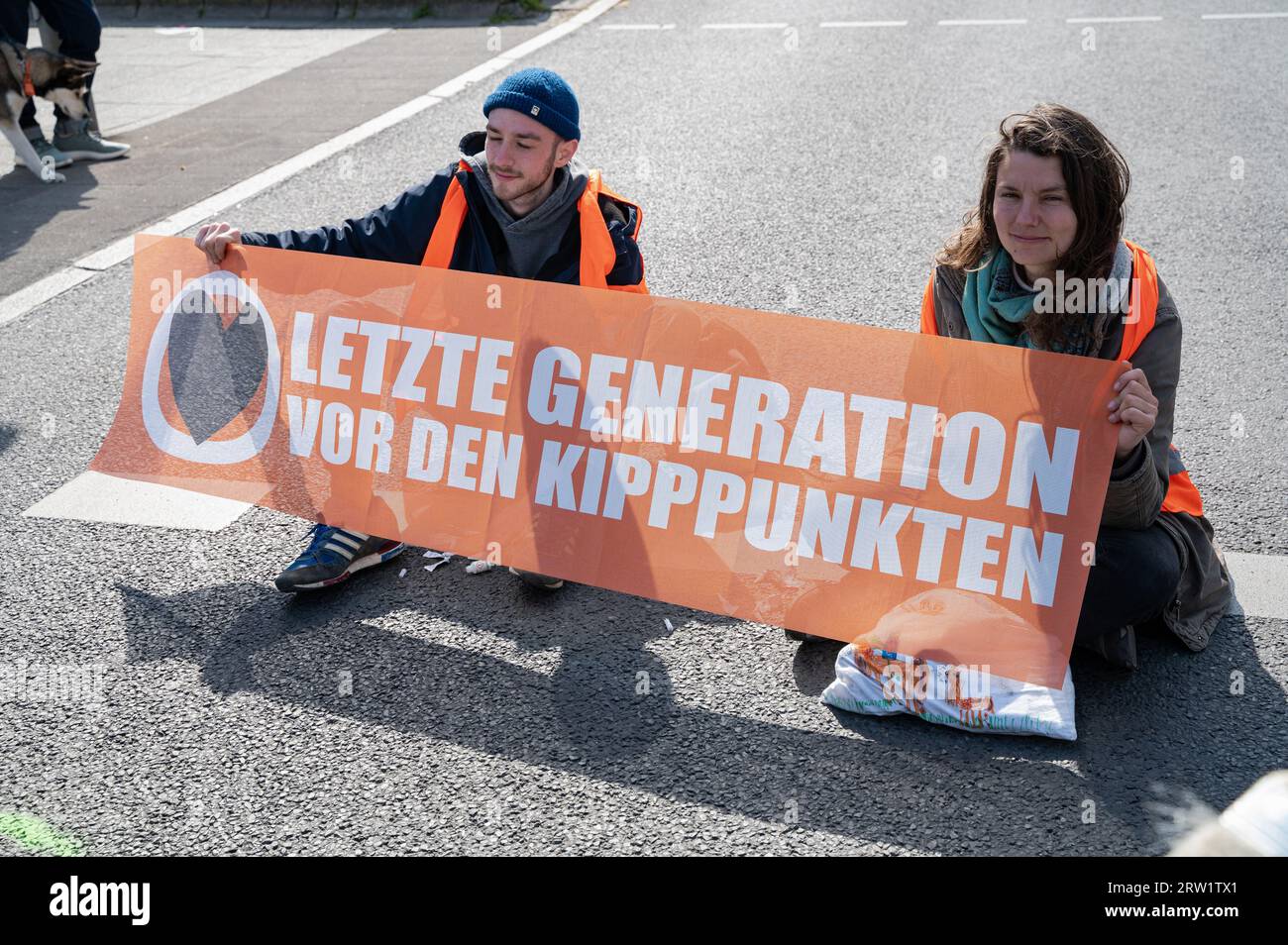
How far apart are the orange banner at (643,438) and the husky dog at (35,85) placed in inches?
185

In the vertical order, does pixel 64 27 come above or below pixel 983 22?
below

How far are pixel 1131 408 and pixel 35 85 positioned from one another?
7.90 m

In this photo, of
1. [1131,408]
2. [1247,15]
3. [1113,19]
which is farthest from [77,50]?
[1247,15]

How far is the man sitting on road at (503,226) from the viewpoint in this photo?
12.8 ft

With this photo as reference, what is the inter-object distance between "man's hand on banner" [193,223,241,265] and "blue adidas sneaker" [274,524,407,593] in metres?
0.96

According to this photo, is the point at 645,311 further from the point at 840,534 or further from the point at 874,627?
the point at 874,627

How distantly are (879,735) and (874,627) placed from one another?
298 millimetres

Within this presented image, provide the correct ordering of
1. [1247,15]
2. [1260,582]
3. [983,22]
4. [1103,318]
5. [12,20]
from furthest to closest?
1. [983,22]
2. [1247,15]
3. [12,20]
4. [1260,582]
5. [1103,318]

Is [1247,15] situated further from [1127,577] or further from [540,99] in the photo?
[1127,577]

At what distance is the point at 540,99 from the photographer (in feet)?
12.8

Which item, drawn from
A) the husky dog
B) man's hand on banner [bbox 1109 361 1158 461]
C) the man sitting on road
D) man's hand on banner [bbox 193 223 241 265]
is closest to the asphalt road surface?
the man sitting on road

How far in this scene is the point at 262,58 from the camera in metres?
11.7
